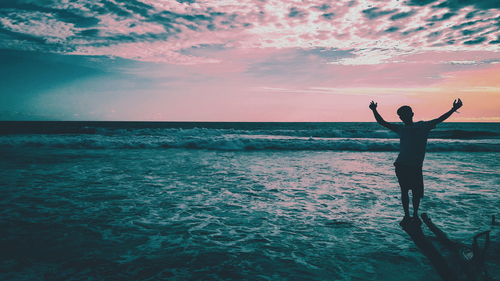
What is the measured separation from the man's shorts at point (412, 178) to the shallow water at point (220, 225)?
0.82 meters

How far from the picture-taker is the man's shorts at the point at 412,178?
4.65 m

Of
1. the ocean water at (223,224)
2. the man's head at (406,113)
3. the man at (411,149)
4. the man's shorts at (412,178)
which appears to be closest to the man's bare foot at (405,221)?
the man at (411,149)

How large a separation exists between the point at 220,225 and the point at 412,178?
11.1ft

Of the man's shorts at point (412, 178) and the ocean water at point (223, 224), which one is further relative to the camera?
the man's shorts at point (412, 178)

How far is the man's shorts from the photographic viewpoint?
4652 mm

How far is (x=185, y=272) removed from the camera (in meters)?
3.47

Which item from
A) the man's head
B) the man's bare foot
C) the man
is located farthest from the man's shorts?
the man's head

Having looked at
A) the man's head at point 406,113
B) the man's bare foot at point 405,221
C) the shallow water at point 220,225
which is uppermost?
the man's head at point 406,113

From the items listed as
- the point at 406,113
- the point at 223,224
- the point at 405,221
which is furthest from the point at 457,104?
the point at 223,224

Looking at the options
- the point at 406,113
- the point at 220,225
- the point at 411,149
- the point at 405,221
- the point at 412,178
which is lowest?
the point at 220,225

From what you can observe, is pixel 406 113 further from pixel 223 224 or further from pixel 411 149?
pixel 223 224

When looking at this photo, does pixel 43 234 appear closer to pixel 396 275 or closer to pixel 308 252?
pixel 308 252

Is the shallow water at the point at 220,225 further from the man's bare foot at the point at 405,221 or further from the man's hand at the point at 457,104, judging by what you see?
the man's hand at the point at 457,104

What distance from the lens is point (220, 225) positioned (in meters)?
5.18
